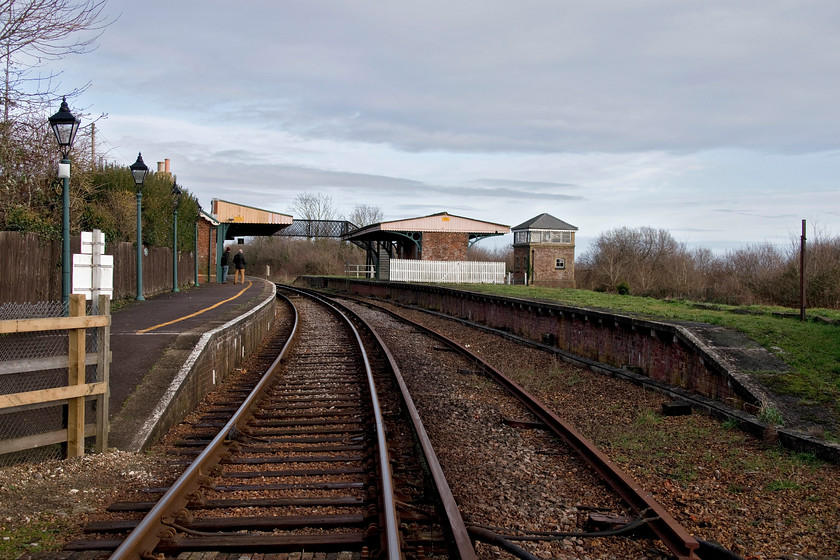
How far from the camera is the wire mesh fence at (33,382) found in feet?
18.6

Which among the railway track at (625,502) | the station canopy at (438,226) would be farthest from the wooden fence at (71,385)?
the station canopy at (438,226)

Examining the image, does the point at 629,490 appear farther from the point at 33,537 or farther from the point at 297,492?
the point at 33,537

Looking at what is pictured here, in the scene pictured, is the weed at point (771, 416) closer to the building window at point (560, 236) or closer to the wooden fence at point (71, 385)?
the wooden fence at point (71, 385)

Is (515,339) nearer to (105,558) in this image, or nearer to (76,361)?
(76,361)

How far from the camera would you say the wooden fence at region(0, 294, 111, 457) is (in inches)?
218

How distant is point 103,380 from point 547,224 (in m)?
56.2

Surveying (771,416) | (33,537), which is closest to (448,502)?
(33,537)

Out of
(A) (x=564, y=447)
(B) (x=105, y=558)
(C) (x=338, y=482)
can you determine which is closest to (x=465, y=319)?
(A) (x=564, y=447)

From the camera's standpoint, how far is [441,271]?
39594mm

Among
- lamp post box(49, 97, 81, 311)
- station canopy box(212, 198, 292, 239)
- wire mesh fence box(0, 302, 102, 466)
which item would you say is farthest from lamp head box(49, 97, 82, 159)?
station canopy box(212, 198, 292, 239)

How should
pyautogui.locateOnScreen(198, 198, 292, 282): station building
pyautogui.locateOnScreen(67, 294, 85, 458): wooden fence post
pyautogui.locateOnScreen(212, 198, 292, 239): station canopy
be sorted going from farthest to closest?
pyautogui.locateOnScreen(212, 198, 292, 239): station canopy, pyautogui.locateOnScreen(198, 198, 292, 282): station building, pyautogui.locateOnScreen(67, 294, 85, 458): wooden fence post

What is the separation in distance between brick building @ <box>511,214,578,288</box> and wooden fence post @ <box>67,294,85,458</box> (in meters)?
50.4

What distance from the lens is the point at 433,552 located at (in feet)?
13.6

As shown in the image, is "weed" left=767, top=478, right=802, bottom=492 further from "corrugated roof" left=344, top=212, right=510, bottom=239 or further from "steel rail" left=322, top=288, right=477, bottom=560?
"corrugated roof" left=344, top=212, right=510, bottom=239
